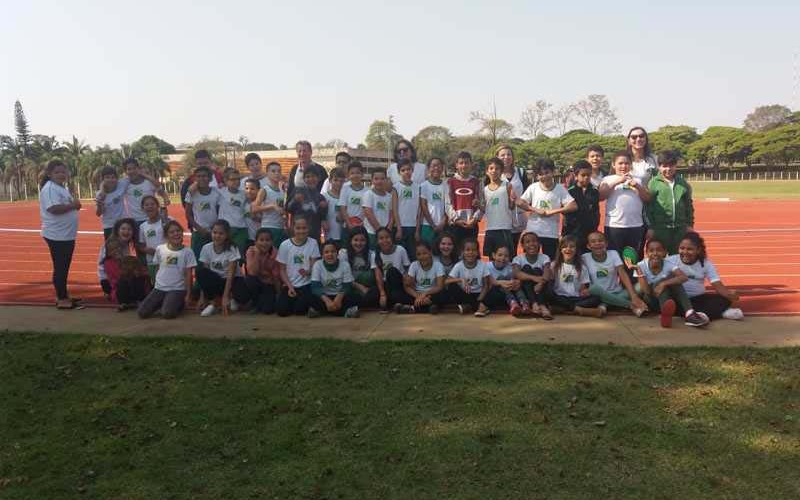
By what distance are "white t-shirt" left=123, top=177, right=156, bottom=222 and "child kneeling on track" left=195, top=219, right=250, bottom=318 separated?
1170 mm

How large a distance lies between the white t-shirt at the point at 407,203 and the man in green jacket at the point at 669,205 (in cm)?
258

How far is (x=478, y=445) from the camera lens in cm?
329

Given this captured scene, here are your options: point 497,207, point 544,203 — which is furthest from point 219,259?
point 544,203

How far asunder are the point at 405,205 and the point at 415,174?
1.66ft

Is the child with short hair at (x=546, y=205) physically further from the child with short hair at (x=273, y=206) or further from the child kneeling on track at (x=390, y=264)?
the child with short hair at (x=273, y=206)

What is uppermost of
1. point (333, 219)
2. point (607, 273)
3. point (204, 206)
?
point (204, 206)

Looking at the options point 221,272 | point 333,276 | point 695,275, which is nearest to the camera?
point 695,275

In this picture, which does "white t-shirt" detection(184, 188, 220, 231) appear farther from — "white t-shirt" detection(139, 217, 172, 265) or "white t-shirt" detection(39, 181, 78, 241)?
"white t-shirt" detection(39, 181, 78, 241)

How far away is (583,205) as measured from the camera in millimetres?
6527

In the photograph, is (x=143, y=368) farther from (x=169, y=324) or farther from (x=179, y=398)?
(x=169, y=324)

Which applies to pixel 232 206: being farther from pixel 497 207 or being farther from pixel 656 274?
pixel 656 274

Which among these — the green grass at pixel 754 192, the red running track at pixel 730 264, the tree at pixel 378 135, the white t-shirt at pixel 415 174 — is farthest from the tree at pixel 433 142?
the white t-shirt at pixel 415 174

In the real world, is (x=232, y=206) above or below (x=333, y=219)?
above

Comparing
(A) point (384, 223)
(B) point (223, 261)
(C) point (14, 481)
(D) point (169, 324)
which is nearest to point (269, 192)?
(B) point (223, 261)
